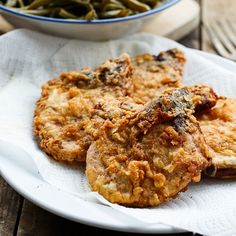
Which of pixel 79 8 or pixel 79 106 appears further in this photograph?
pixel 79 8

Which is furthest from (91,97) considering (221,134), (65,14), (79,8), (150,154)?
(79,8)

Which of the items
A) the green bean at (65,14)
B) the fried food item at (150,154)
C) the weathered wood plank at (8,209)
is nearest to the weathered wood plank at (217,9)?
the green bean at (65,14)

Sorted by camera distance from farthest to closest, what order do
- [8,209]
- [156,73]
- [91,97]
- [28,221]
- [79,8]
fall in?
[79,8], [156,73], [91,97], [8,209], [28,221]

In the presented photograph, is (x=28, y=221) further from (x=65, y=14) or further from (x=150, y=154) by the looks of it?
(x=65, y=14)

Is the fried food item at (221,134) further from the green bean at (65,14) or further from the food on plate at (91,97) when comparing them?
the green bean at (65,14)

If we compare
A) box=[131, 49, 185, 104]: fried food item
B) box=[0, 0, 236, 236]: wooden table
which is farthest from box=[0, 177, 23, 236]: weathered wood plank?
box=[131, 49, 185, 104]: fried food item

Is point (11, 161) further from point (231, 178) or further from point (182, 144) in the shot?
point (231, 178)
